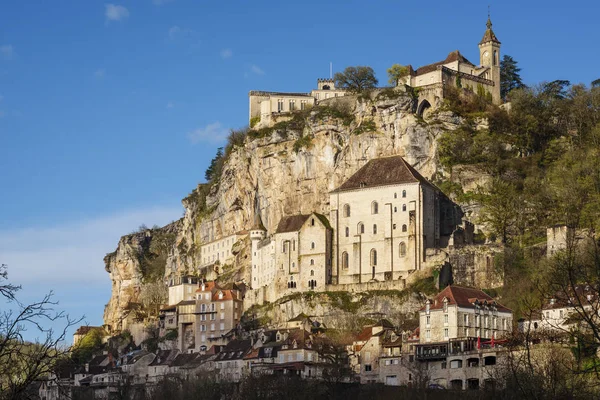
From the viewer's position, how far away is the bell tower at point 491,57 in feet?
372

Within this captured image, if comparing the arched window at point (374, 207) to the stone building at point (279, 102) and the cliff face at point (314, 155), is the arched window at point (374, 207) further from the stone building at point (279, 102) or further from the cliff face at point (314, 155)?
the stone building at point (279, 102)

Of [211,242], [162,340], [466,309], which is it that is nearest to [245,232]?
[211,242]

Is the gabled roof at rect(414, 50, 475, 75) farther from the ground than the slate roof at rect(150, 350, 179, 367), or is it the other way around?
the gabled roof at rect(414, 50, 475, 75)

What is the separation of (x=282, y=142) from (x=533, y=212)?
28.6 meters

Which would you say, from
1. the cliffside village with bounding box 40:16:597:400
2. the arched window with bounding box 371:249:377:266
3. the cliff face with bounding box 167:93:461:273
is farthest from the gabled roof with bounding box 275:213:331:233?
the arched window with bounding box 371:249:377:266

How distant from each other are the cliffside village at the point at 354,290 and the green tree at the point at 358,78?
553 cm

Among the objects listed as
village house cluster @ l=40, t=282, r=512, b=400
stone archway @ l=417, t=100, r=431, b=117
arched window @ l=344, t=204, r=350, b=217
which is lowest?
village house cluster @ l=40, t=282, r=512, b=400

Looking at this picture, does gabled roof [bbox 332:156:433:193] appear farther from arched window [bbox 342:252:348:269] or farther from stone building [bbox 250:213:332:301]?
arched window [bbox 342:252:348:269]

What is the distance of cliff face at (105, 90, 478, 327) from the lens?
102 metres

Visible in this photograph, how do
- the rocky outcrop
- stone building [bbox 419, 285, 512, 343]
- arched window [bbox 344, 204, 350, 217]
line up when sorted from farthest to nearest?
the rocky outcrop, arched window [bbox 344, 204, 350, 217], stone building [bbox 419, 285, 512, 343]

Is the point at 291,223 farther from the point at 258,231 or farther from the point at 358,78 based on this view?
the point at 358,78

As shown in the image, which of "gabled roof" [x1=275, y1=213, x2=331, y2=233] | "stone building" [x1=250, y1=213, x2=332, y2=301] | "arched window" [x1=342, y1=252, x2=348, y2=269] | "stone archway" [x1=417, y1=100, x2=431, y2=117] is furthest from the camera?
"stone archway" [x1=417, y1=100, x2=431, y2=117]

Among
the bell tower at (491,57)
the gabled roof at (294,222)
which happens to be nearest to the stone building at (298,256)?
the gabled roof at (294,222)

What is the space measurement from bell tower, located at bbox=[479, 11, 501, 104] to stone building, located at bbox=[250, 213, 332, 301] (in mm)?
29320
